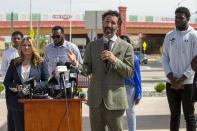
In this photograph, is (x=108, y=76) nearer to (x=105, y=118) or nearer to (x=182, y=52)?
(x=105, y=118)

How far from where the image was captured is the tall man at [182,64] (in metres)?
4.83

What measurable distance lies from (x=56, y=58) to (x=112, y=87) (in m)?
2.52

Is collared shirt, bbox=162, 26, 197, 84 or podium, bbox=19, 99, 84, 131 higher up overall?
collared shirt, bbox=162, 26, 197, 84

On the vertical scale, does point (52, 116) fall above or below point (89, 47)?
below

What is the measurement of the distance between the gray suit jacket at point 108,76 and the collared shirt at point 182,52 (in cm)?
131

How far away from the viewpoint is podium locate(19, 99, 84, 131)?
3.76 meters

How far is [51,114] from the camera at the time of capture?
3.79 m

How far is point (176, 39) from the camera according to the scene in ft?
16.1

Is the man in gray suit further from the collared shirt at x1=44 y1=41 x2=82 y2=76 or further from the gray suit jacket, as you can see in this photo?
the collared shirt at x1=44 y1=41 x2=82 y2=76

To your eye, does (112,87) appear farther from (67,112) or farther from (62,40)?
(62,40)

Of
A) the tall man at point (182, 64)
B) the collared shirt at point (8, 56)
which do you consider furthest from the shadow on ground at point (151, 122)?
the tall man at point (182, 64)

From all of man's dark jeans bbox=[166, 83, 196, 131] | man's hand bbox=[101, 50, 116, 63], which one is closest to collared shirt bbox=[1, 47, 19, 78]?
man's dark jeans bbox=[166, 83, 196, 131]

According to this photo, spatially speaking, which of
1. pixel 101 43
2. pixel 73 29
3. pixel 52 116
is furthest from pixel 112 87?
pixel 73 29

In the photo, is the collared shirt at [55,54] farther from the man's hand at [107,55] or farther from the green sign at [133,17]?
the green sign at [133,17]
